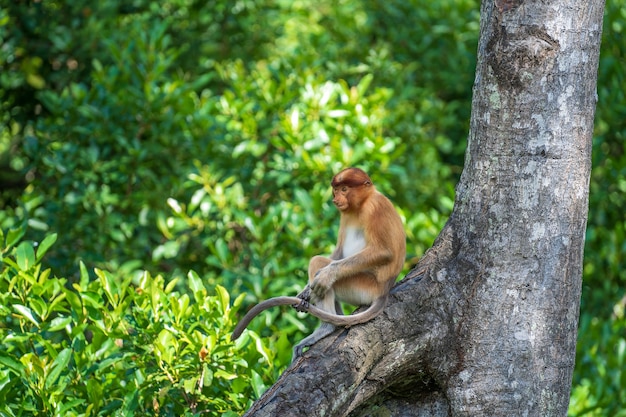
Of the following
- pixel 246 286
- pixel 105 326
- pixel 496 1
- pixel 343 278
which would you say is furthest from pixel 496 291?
pixel 246 286

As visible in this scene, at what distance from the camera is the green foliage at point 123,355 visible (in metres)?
3.36

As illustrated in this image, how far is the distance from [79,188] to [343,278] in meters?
2.81

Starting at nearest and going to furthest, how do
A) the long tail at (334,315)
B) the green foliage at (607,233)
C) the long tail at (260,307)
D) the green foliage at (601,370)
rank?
the long tail at (334,315) < the long tail at (260,307) < the green foliage at (601,370) < the green foliage at (607,233)

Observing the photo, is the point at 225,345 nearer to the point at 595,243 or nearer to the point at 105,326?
the point at 105,326

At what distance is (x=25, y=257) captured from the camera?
3.70m

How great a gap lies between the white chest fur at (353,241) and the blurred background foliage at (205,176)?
50 centimetres

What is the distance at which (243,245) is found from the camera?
5629 mm

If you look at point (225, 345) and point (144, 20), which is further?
point (144, 20)

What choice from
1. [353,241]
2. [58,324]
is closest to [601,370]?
[353,241]

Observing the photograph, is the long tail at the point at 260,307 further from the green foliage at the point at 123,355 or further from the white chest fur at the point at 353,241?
the white chest fur at the point at 353,241

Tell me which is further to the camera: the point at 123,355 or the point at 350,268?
the point at 123,355

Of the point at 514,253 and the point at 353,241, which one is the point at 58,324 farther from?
the point at 514,253

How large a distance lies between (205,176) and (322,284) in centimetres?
234

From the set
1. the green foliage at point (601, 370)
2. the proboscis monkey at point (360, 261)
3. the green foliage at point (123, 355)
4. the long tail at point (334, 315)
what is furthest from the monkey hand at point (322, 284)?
the green foliage at point (601, 370)
